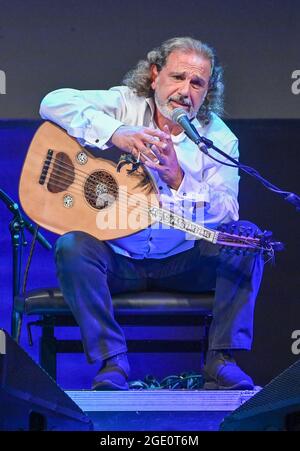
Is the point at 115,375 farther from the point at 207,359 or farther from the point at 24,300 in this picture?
the point at 24,300

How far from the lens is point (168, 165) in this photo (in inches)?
117

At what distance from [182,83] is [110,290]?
0.85 m

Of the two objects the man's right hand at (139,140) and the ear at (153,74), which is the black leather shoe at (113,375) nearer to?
the man's right hand at (139,140)

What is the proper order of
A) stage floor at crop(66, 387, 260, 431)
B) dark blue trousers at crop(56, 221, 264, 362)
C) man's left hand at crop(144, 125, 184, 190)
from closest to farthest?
stage floor at crop(66, 387, 260, 431) < dark blue trousers at crop(56, 221, 264, 362) < man's left hand at crop(144, 125, 184, 190)

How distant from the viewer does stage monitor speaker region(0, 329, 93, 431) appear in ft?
5.86

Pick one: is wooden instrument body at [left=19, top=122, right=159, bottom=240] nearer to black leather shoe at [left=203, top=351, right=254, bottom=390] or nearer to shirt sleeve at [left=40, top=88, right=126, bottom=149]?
shirt sleeve at [left=40, top=88, right=126, bottom=149]

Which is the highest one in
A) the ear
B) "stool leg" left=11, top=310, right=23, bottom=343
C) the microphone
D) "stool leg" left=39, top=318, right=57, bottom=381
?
the ear

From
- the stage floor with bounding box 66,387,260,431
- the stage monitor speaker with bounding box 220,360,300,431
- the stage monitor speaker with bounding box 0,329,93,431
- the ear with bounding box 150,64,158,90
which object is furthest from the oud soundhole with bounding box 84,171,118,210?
the stage monitor speaker with bounding box 220,360,300,431

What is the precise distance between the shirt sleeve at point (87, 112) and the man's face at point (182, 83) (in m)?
0.17

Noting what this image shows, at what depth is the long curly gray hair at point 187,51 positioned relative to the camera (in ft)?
10.9

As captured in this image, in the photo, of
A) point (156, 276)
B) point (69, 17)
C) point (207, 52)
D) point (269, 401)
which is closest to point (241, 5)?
point (207, 52)

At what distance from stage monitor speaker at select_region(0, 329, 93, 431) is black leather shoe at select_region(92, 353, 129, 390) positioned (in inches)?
15.4

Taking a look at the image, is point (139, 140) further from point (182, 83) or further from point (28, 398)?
point (28, 398)

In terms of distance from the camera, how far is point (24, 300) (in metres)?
3.09
